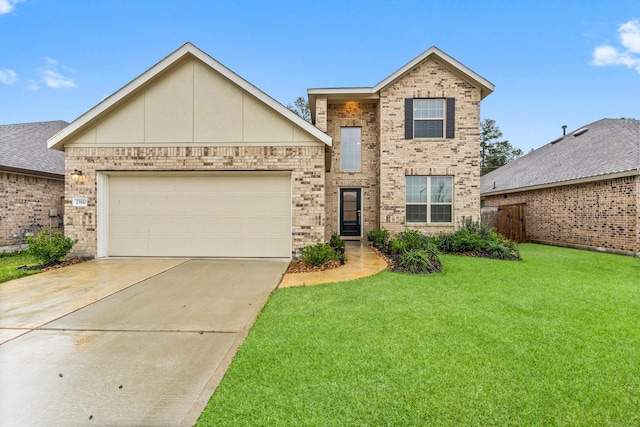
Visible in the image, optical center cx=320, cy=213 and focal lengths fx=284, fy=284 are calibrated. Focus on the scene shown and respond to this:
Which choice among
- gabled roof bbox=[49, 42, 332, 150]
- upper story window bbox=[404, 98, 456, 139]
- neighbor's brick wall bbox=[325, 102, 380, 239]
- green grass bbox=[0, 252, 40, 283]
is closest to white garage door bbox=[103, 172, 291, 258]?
gabled roof bbox=[49, 42, 332, 150]

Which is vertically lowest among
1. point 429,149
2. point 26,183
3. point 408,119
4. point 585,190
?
point 585,190

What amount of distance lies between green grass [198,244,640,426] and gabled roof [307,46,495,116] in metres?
8.45

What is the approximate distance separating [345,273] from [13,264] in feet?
27.8

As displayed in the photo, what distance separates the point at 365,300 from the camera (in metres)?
4.41

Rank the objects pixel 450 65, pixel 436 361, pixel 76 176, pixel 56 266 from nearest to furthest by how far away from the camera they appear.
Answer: pixel 436 361
pixel 56 266
pixel 76 176
pixel 450 65

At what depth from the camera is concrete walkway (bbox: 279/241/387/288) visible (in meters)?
5.56

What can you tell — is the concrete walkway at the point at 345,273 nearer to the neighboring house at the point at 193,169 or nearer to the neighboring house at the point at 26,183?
the neighboring house at the point at 193,169

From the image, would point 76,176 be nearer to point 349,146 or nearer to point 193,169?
point 193,169

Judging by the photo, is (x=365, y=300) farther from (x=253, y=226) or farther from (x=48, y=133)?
(x=48, y=133)

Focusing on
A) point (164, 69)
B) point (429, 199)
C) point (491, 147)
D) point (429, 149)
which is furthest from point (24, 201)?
point (491, 147)

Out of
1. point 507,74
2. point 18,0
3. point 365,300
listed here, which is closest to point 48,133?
point 18,0

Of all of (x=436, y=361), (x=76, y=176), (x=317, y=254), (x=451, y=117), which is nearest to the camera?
(x=436, y=361)

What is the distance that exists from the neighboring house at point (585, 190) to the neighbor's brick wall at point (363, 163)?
7.09 m

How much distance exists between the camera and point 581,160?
38.8ft
